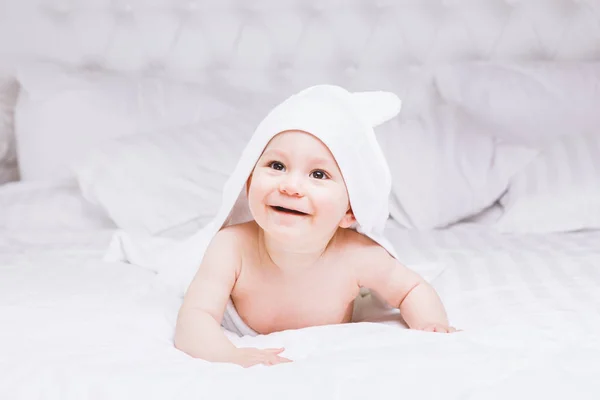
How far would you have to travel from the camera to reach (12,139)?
2.31 metres

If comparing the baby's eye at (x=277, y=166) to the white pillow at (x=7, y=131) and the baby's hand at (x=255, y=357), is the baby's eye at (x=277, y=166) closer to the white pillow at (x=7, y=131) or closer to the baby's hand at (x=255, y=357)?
the baby's hand at (x=255, y=357)

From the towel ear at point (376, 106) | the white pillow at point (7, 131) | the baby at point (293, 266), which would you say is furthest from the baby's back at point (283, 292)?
the white pillow at point (7, 131)

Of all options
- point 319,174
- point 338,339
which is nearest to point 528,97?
point 319,174

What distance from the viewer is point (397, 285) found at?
1.29 metres

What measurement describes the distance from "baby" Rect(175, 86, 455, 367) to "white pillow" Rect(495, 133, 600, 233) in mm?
723

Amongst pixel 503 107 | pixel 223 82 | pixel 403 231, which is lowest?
pixel 403 231

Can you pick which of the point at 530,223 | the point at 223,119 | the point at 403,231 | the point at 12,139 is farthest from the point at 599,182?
the point at 12,139

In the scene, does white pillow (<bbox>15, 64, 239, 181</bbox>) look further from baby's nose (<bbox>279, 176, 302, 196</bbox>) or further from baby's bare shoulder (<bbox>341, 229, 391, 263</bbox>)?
baby's nose (<bbox>279, 176, 302, 196</bbox>)

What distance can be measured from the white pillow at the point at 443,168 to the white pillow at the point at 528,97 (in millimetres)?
85

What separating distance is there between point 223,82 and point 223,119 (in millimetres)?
307

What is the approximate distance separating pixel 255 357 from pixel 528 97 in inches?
52.0

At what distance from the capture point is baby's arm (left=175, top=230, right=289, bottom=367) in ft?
3.50

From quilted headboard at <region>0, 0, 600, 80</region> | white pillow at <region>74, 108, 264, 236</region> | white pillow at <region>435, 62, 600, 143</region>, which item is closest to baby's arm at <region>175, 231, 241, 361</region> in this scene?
white pillow at <region>74, 108, 264, 236</region>

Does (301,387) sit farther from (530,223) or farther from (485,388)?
(530,223)
